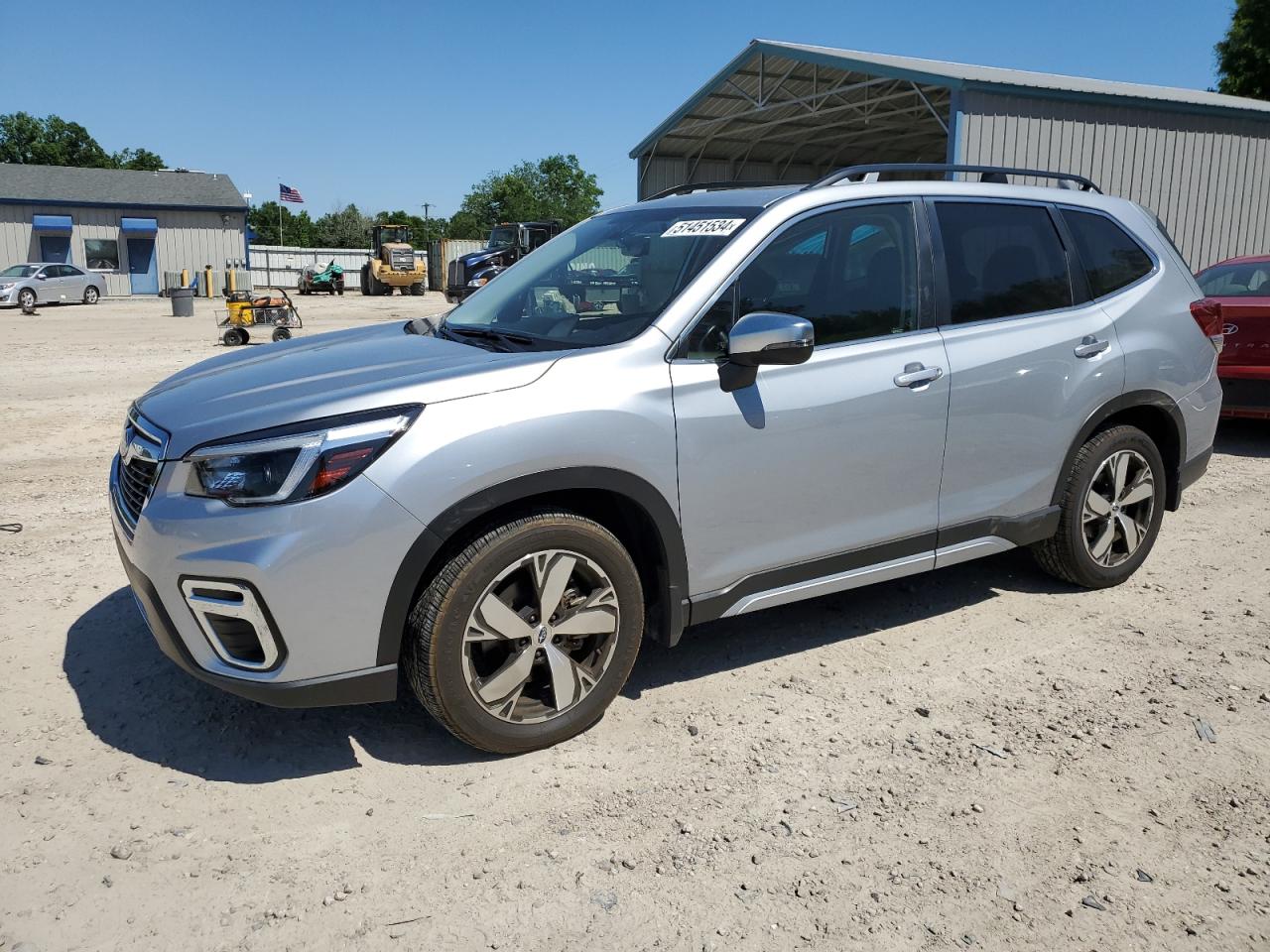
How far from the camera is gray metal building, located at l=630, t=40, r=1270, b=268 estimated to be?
1458cm

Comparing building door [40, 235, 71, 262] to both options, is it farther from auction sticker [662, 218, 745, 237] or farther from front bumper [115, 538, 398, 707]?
front bumper [115, 538, 398, 707]

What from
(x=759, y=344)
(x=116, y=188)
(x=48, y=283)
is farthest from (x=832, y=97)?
(x=116, y=188)

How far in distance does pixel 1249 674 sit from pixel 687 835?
256 cm

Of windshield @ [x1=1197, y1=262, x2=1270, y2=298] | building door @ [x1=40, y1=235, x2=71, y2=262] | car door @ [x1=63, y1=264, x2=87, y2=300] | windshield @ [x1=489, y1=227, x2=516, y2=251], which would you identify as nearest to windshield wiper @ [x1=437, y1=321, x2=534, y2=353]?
windshield @ [x1=1197, y1=262, x2=1270, y2=298]

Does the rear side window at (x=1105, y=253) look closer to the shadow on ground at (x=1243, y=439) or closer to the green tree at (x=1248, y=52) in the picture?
the shadow on ground at (x=1243, y=439)

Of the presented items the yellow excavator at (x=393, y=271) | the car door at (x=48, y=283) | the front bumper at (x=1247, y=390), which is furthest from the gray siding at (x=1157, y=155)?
the yellow excavator at (x=393, y=271)

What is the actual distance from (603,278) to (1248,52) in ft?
140

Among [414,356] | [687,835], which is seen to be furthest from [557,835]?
[414,356]

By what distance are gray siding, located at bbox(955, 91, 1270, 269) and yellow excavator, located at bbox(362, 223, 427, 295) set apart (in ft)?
103

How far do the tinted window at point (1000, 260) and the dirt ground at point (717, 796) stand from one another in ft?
4.72

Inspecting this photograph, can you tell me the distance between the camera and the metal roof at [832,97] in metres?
15.6

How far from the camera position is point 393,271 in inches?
1660

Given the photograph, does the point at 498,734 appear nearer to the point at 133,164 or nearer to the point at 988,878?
the point at 988,878

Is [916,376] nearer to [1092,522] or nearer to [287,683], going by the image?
[1092,522]
